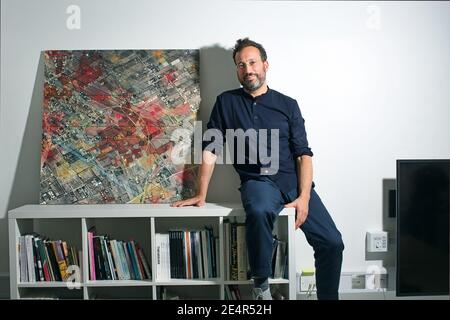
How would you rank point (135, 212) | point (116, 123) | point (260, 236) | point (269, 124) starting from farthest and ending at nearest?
point (116, 123)
point (269, 124)
point (135, 212)
point (260, 236)

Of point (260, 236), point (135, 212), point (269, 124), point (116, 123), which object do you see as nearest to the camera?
point (260, 236)

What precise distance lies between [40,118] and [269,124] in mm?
1085

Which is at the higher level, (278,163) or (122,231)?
(278,163)

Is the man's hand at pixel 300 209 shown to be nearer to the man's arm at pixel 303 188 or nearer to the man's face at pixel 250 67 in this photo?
the man's arm at pixel 303 188

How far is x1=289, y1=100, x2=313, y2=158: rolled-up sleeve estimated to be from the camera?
1.98 meters

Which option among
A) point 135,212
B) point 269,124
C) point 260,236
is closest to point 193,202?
point 135,212

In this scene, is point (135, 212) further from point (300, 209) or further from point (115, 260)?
point (300, 209)

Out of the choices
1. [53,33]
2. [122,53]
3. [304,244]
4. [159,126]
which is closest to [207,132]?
[159,126]

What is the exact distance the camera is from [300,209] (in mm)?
1896

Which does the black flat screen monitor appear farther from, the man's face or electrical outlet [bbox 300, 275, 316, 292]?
the man's face

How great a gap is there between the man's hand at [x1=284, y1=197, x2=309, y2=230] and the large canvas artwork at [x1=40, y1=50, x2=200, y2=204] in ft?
1.58

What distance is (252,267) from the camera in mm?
1779

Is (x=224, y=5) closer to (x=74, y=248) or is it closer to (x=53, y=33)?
(x=53, y=33)

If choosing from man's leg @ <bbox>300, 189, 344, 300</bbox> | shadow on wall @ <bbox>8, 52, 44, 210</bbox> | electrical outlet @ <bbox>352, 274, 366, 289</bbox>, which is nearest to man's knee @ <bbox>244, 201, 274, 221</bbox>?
man's leg @ <bbox>300, 189, 344, 300</bbox>
